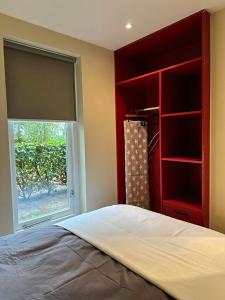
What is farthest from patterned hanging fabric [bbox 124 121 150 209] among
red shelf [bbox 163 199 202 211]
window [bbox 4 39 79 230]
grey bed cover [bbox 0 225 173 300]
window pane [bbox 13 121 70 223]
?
grey bed cover [bbox 0 225 173 300]

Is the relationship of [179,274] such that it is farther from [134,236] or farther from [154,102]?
[154,102]

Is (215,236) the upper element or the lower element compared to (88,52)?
lower

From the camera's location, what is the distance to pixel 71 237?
1393 millimetres

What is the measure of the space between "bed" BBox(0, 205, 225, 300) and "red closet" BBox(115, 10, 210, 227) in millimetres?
756

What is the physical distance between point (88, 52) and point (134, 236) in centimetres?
196

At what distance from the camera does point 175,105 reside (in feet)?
7.70

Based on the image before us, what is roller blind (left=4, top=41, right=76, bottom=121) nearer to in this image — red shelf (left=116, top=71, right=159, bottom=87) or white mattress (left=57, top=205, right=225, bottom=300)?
red shelf (left=116, top=71, right=159, bottom=87)

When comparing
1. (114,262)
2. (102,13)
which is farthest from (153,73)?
(114,262)

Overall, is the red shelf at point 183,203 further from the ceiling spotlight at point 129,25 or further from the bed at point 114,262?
the ceiling spotlight at point 129,25

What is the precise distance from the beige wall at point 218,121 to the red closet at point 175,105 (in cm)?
6

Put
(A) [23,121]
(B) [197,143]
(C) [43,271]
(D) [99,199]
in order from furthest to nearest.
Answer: (D) [99,199] < (B) [197,143] < (A) [23,121] < (C) [43,271]

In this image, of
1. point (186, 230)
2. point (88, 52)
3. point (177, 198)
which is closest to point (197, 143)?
point (177, 198)

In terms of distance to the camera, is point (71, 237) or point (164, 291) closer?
point (164, 291)

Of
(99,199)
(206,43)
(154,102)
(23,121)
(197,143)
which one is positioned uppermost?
(206,43)
